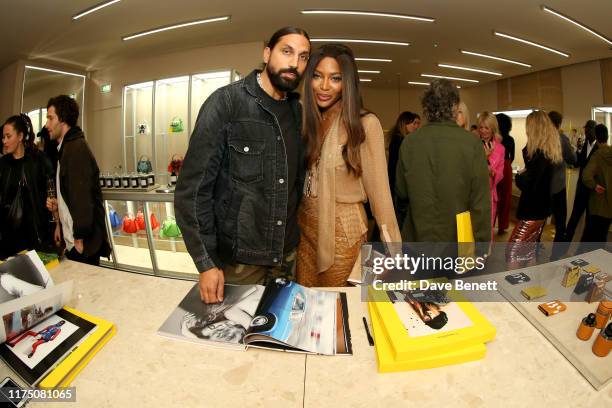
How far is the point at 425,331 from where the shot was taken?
64 cm

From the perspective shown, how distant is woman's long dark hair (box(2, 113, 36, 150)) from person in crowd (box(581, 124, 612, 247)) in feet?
15.4

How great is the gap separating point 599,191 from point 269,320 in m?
3.64

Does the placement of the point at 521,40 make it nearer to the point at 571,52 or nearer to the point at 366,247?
the point at 571,52

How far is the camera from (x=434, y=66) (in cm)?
549

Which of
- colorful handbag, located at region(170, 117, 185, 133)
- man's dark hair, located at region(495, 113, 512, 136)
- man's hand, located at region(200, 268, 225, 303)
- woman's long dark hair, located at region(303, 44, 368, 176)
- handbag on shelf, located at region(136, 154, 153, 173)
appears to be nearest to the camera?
man's hand, located at region(200, 268, 225, 303)

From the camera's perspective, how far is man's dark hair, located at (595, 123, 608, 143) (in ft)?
10.5

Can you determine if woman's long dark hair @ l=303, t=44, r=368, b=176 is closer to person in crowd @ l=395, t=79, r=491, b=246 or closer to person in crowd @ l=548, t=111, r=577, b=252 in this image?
person in crowd @ l=395, t=79, r=491, b=246

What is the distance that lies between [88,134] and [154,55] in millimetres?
1228

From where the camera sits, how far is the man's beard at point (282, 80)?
3.38ft

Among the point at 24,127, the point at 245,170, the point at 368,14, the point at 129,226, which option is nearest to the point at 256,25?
the point at 368,14

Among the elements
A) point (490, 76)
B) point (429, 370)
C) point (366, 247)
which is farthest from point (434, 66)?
point (429, 370)

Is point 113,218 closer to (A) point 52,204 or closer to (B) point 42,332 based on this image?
(A) point 52,204

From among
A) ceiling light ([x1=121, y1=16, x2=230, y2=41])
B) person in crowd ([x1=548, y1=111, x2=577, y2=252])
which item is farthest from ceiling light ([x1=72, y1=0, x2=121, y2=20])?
person in crowd ([x1=548, y1=111, x2=577, y2=252])

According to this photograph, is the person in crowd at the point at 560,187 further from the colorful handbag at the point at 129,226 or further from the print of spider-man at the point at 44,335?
the colorful handbag at the point at 129,226
